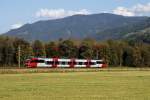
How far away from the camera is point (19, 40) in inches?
6890

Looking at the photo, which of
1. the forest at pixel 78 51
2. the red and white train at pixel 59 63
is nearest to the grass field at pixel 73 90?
the red and white train at pixel 59 63

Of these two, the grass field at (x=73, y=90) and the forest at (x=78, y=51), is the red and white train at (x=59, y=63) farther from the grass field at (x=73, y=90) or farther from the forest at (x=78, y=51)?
the grass field at (x=73, y=90)

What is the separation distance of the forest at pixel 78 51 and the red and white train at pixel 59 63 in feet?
97.7

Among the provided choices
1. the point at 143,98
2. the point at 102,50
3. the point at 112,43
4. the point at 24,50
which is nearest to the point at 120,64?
the point at 102,50

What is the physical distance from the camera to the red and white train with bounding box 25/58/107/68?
129 meters

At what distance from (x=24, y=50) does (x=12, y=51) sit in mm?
4406

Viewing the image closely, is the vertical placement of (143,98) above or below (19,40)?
below

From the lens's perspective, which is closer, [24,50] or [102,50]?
[24,50]

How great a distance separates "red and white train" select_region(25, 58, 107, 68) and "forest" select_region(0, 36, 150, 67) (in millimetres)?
29792

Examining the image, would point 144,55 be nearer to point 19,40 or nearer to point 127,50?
point 127,50

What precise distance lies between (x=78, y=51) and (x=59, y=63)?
50595 mm

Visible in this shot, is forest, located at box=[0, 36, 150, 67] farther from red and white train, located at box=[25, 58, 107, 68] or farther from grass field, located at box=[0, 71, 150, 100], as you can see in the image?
grass field, located at box=[0, 71, 150, 100]

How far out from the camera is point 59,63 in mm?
133000

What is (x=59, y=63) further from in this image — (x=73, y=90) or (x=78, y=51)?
(x=73, y=90)
